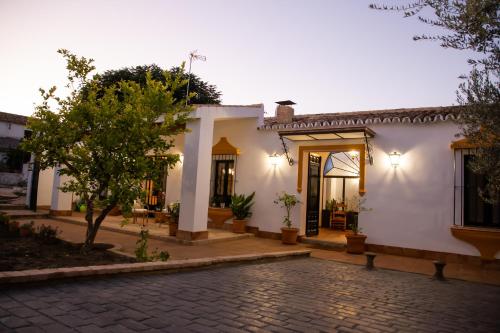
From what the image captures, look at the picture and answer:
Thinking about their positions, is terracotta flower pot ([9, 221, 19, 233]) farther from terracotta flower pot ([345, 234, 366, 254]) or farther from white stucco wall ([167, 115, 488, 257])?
terracotta flower pot ([345, 234, 366, 254])

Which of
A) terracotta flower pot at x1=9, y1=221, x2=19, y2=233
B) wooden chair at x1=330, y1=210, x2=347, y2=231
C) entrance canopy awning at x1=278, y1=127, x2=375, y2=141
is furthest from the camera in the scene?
wooden chair at x1=330, y1=210, x2=347, y2=231

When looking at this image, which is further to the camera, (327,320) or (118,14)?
(118,14)

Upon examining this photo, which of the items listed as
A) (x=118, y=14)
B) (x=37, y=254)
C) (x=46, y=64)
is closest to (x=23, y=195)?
(x=46, y=64)

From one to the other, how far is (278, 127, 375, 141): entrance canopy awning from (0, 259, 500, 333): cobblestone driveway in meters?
4.71

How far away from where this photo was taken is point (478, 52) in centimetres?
403

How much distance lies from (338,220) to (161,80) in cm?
2126

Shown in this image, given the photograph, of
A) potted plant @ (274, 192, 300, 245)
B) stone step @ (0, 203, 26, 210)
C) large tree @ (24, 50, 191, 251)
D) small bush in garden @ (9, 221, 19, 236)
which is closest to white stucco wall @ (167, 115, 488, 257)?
potted plant @ (274, 192, 300, 245)

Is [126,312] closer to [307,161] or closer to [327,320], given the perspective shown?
[327,320]

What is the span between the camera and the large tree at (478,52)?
3.76 m

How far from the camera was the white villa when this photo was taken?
9.12 metres

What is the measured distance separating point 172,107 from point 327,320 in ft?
16.2

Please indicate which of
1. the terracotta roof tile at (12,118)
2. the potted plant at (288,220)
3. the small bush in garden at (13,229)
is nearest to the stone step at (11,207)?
the small bush in garden at (13,229)

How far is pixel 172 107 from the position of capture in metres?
7.10

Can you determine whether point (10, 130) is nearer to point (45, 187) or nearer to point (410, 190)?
point (45, 187)
